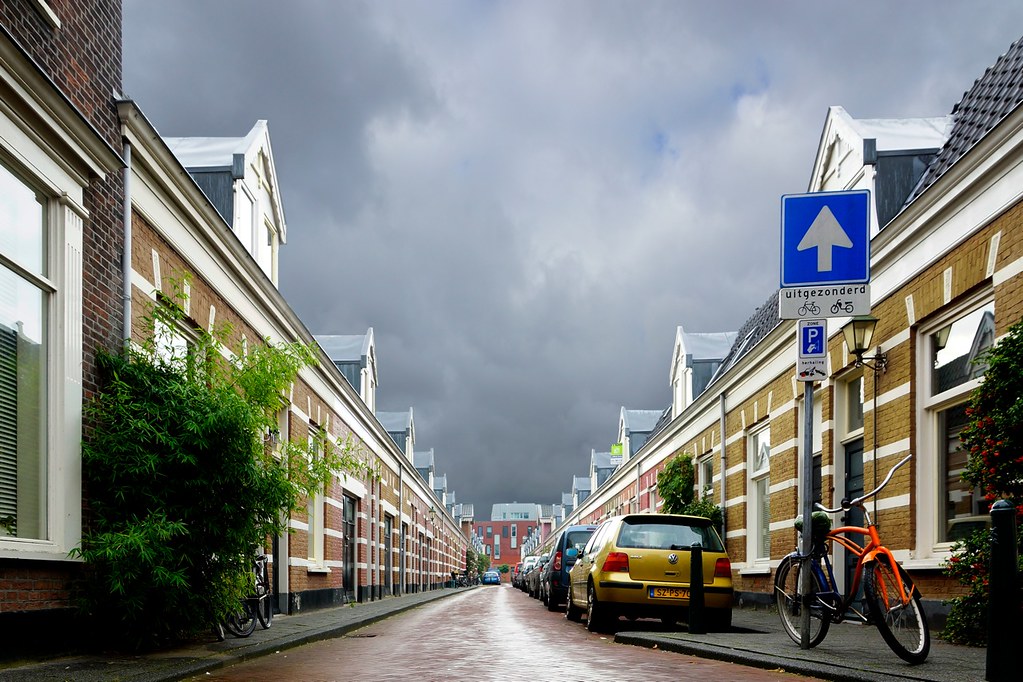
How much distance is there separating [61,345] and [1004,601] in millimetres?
7376

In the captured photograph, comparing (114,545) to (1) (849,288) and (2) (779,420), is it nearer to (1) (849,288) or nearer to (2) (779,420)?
(1) (849,288)

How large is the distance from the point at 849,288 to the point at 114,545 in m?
6.58

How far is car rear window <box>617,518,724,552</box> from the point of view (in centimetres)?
1412

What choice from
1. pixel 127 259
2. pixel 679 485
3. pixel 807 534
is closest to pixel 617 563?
pixel 807 534

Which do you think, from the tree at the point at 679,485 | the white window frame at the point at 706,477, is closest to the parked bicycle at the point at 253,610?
the white window frame at the point at 706,477

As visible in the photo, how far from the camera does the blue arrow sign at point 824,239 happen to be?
947 centimetres

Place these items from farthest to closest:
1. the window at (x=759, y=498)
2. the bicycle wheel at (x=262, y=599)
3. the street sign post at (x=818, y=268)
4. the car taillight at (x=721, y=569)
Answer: the window at (x=759, y=498), the car taillight at (x=721, y=569), the bicycle wheel at (x=262, y=599), the street sign post at (x=818, y=268)

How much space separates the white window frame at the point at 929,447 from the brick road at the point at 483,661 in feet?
11.4

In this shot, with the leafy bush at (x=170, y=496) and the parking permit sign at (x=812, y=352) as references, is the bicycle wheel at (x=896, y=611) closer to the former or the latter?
the parking permit sign at (x=812, y=352)

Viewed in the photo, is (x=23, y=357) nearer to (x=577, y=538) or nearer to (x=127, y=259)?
(x=127, y=259)

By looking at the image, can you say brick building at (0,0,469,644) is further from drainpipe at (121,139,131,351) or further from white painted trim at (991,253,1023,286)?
white painted trim at (991,253,1023,286)

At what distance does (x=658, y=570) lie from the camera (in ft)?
45.6

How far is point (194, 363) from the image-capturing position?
10.6m

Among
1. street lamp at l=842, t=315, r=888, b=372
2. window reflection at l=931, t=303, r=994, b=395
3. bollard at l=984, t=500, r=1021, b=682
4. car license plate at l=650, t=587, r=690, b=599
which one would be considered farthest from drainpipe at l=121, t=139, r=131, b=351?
street lamp at l=842, t=315, r=888, b=372
